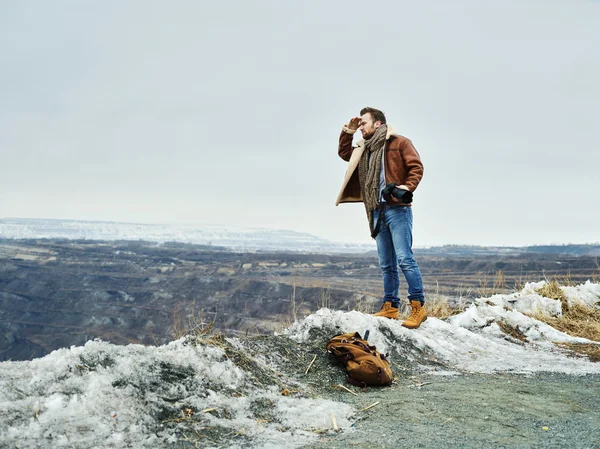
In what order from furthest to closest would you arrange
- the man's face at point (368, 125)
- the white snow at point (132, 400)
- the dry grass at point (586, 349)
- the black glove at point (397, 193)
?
the man's face at point (368, 125)
the dry grass at point (586, 349)
the black glove at point (397, 193)
the white snow at point (132, 400)

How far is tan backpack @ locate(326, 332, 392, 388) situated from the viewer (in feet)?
10.6

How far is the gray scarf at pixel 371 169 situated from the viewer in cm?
467

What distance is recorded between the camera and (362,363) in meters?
3.24

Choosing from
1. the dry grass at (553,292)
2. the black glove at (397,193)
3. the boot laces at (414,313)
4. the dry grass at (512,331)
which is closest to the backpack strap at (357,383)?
the boot laces at (414,313)

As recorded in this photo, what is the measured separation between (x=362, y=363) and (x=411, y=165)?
2126mm

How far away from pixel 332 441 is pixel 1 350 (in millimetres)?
50920

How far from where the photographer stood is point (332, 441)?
217 centimetres

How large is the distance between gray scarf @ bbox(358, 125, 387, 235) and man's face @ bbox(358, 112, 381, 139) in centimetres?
8

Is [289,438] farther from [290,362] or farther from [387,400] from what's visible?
[290,362]

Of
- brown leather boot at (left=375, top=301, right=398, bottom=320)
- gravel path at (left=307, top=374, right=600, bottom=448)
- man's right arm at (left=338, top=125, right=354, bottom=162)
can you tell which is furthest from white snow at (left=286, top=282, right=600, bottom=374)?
man's right arm at (left=338, top=125, right=354, bottom=162)

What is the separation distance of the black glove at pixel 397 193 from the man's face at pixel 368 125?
2.21 feet

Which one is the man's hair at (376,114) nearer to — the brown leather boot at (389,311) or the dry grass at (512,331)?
the brown leather boot at (389,311)

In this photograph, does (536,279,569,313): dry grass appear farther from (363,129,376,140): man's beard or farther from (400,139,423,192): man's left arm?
(363,129,376,140): man's beard

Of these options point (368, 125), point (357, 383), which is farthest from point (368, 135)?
point (357, 383)
